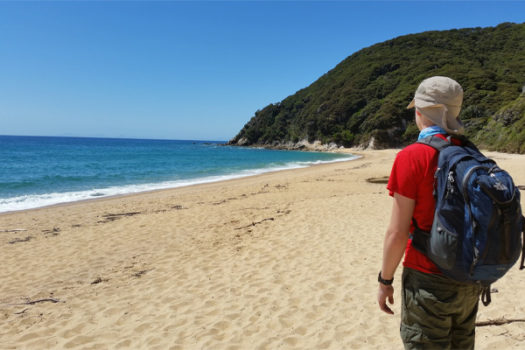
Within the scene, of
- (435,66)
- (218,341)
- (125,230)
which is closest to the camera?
(218,341)

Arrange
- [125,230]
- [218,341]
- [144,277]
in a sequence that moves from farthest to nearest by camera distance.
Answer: [125,230]
[144,277]
[218,341]

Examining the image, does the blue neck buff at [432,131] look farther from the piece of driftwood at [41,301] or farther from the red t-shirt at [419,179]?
the piece of driftwood at [41,301]

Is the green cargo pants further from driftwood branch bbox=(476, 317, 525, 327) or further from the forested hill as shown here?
the forested hill

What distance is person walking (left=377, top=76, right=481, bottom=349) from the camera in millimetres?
1585

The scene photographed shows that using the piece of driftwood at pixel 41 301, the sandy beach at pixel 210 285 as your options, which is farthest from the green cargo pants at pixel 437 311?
the piece of driftwood at pixel 41 301

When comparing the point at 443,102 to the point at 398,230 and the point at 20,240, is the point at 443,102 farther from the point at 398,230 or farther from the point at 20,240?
the point at 20,240

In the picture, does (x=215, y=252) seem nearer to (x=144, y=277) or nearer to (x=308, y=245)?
(x=144, y=277)

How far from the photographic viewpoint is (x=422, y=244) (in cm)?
169

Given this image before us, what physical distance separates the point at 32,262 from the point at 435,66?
91.6 m

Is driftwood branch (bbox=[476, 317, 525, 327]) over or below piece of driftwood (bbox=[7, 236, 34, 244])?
over

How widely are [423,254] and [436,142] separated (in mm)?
615

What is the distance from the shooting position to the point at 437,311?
167 cm

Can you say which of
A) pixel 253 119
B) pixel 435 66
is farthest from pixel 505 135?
pixel 253 119

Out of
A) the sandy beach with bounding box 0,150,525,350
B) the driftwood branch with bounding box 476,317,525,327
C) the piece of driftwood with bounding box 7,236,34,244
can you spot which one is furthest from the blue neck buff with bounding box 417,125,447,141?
the piece of driftwood with bounding box 7,236,34,244
